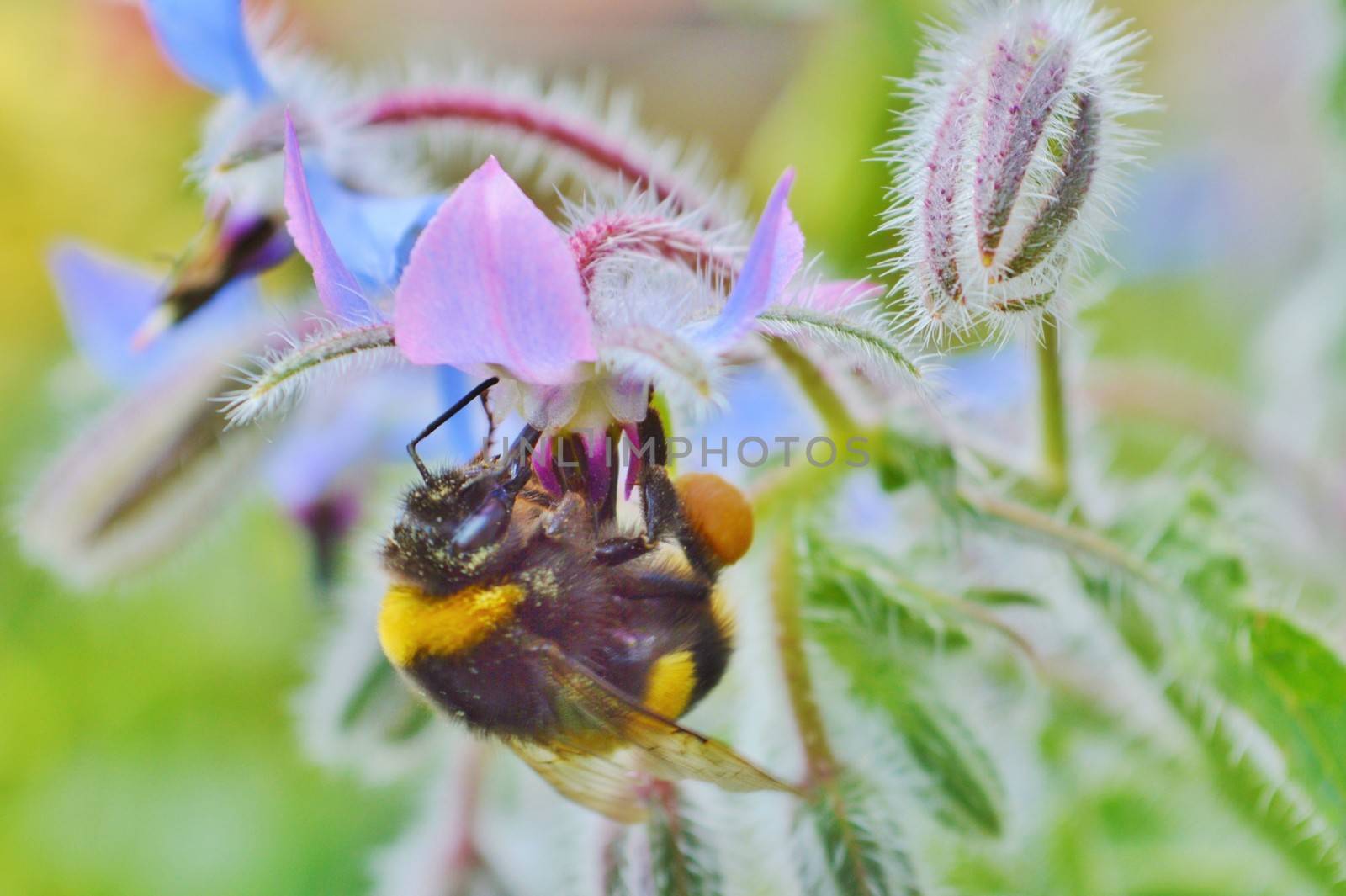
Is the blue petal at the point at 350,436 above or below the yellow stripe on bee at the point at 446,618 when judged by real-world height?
above

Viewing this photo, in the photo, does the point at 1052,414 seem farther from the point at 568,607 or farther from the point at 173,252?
the point at 173,252

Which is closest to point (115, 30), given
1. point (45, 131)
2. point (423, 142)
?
point (45, 131)

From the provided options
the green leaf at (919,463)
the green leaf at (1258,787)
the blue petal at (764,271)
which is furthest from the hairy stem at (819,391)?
the green leaf at (1258,787)

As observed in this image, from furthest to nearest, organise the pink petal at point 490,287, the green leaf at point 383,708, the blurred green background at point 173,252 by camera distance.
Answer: the blurred green background at point 173,252, the green leaf at point 383,708, the pink petal at point 490,287

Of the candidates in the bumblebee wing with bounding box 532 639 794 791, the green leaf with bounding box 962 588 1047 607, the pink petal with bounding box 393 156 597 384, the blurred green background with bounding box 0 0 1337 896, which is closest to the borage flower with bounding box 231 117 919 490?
the pink petal with bounding box 393 156 597 384

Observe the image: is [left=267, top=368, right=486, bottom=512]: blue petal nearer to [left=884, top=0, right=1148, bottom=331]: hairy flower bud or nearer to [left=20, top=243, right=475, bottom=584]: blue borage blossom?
[left=20, top=243, right=475, bottom=584]: blue borage blossom

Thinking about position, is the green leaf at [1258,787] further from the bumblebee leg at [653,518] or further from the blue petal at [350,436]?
the blue petal at [350,436]
